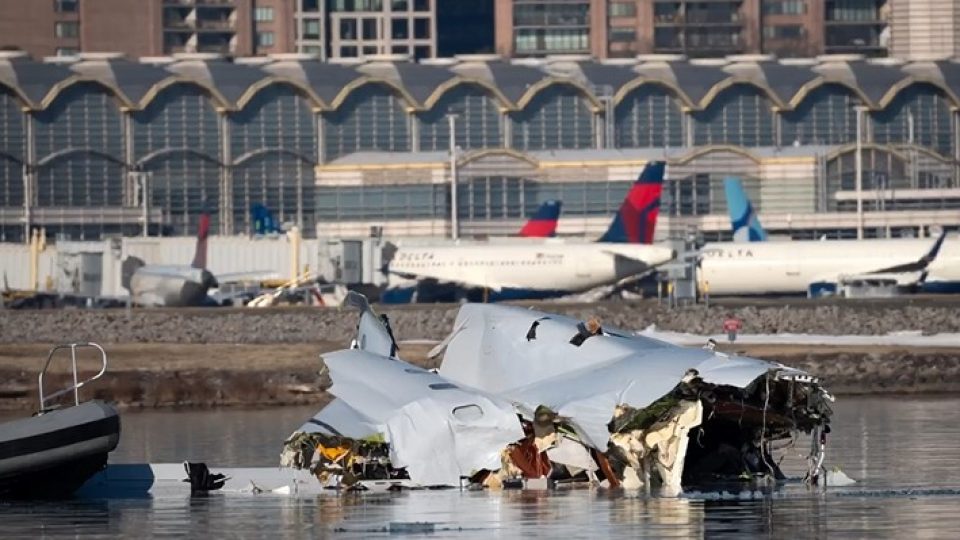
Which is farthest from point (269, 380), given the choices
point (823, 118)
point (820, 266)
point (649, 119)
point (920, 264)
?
point (823, 118)

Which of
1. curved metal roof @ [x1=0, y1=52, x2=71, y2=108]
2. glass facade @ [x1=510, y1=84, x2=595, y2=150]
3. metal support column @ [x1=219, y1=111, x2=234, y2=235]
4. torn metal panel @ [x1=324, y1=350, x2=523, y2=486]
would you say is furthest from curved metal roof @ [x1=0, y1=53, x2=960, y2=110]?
torn metal panel @ [x1=324, y1=350, x2=523, y2=486]

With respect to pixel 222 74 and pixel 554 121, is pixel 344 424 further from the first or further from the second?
pixel 554 121

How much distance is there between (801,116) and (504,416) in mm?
132915

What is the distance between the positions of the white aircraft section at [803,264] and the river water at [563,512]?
72957mm

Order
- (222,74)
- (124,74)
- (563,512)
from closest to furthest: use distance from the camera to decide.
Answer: (563,512) → (124,74) → (222,74)

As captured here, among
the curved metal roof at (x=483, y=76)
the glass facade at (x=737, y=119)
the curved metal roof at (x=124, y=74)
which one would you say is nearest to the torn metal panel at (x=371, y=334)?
the curved metal roof at (x=483, y=76)

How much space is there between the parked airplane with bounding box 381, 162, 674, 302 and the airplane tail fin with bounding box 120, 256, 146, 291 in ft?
42.6

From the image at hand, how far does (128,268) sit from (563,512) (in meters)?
89.2

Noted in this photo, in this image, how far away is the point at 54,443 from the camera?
32.8m

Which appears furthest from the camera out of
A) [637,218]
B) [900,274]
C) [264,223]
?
[264,223]

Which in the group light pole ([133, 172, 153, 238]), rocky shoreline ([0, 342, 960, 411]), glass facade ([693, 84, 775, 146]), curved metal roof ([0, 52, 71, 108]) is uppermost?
curved metal roof ([0, 52, 71, 108])

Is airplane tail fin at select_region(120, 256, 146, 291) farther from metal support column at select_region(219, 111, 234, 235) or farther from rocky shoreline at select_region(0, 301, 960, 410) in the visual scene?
metal support column at select_region(219, 111, 234, 235)

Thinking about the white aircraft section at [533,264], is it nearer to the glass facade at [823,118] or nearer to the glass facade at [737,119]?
the glass facade at [737,119]

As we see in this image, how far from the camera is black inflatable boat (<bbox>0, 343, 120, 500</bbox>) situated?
32.6 metres
